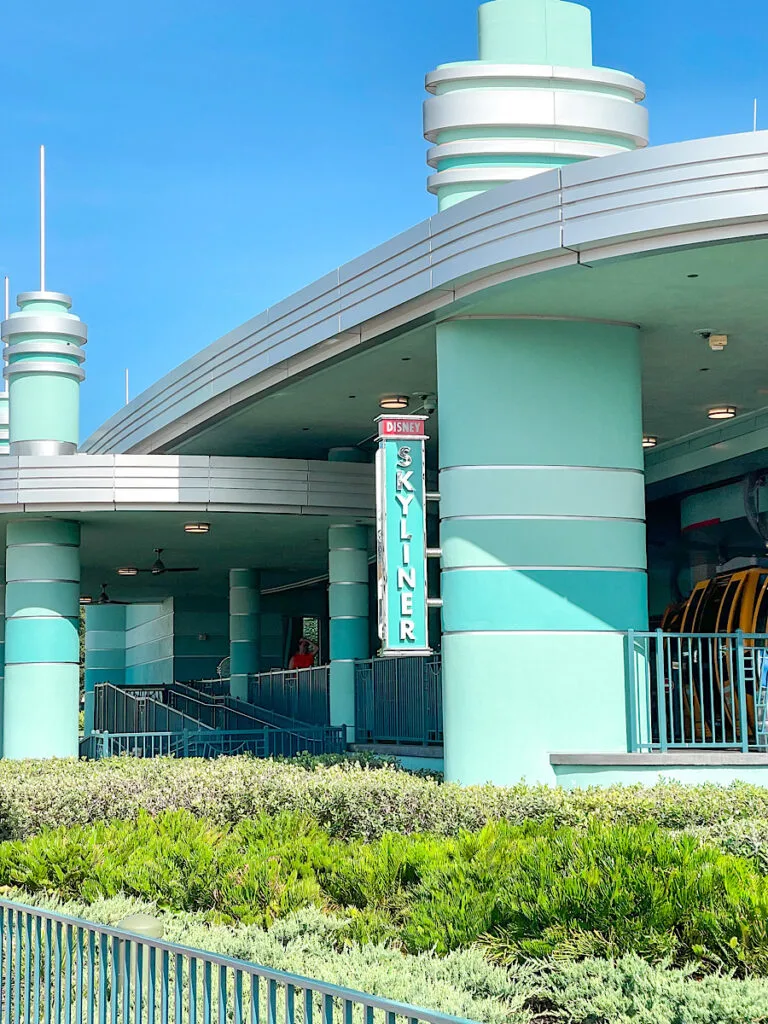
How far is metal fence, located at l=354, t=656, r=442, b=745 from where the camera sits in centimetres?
1859

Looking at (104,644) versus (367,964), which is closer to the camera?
(367,964)

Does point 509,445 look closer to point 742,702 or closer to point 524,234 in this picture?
point 524,234

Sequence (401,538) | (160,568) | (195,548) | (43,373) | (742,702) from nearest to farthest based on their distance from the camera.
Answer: (742,702) → (401,538) → (43,373) → (195,548) → (160,568)

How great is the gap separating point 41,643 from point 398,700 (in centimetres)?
529

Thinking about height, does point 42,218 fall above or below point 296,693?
above

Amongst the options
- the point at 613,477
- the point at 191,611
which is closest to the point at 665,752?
the point at 613,477

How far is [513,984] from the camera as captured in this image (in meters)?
7.04

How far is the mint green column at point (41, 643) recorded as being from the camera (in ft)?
67.0

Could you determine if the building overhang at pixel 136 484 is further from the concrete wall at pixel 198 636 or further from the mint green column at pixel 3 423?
the concrete wall at pixel 198 636

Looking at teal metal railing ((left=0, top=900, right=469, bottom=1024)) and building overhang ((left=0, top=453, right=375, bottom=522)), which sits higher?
building overhang ((left=0, top=453, right=375, bottom=522))

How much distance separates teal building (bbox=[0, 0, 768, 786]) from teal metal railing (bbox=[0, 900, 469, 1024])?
6.84 m

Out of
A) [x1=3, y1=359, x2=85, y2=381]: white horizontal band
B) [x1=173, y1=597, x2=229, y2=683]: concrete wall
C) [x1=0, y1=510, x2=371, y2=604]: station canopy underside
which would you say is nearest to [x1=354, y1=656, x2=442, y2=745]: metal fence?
[x1=0, y1=510, x2=371, y2=604]: station canopy underside

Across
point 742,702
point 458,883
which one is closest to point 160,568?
point 742,702

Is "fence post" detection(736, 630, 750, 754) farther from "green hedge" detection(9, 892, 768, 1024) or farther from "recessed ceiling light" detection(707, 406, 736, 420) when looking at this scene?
"green hedge" detection(9, 892, 768, 1024)
